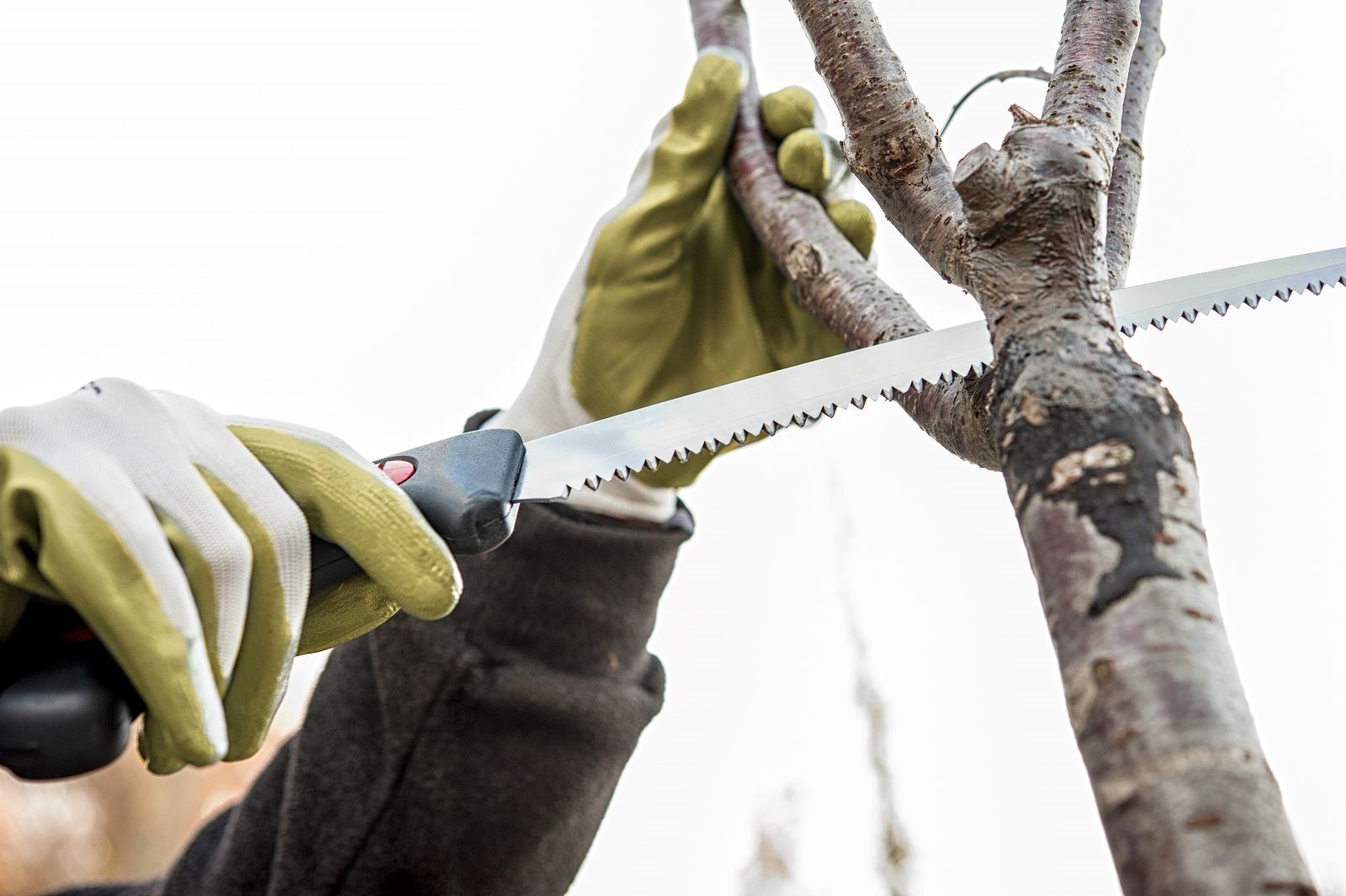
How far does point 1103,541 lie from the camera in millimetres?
412

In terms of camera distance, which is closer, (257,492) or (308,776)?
(257,492)

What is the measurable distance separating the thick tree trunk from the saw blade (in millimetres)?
125

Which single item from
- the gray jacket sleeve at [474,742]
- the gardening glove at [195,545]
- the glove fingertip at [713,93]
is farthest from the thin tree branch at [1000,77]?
the gardening glove at [195,545]

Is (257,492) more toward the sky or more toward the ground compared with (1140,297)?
more toward the ground

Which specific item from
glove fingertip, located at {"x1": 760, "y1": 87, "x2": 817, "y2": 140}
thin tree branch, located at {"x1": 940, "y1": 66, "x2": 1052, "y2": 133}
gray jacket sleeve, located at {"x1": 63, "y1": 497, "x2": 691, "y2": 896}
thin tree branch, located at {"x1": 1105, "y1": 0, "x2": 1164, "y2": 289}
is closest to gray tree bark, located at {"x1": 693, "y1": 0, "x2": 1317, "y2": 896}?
thin tree branch, located at {"x1": 1105, "y1": 0, "x2": 1164, "y2": 289}

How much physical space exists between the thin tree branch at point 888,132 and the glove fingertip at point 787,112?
324mm

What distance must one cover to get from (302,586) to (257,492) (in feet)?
0.21

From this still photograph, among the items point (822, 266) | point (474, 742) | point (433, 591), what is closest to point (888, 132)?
point (822, 266)

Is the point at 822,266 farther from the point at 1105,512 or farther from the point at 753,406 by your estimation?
the point at 1105,512

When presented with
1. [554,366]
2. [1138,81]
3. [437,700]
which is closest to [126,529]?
[437,700]

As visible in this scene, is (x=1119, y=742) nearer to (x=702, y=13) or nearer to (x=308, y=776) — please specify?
(x=308, y=776)

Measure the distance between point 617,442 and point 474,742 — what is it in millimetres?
559

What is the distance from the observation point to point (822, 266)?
3.22 feet

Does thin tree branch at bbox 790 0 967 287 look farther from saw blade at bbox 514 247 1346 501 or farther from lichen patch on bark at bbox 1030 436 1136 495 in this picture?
lichen patch on bark at bbox 1030 436 1136 495
